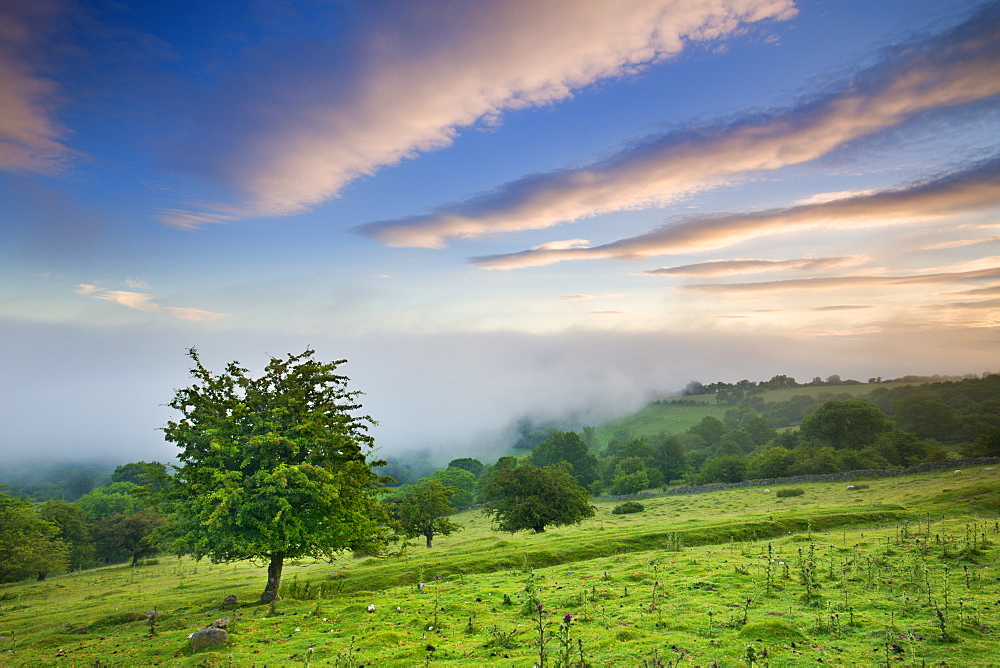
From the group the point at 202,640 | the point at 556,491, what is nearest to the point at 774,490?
the point at 556,491

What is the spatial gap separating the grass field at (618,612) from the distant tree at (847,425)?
257ft

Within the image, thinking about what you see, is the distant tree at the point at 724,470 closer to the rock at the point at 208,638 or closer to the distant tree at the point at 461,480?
the distant tree at the point at 461,480

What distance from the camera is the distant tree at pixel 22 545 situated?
53.9 meters

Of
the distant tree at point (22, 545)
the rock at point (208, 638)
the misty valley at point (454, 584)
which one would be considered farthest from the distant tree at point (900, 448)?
the distant tree at point (22, 545)

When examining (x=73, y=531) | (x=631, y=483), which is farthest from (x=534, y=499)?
(x=73, y=531)

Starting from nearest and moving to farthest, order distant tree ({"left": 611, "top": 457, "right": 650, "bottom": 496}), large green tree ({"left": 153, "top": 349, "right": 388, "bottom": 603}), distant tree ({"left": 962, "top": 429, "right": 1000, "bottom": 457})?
large green tree ({"left": 153, "top": 349, "right": 388, "bottom": 603}) < distant tree ({"left": 962, "top": 429, "right": 1000, "bottom": 457}) < distant tree ({"left": 611, "top": 457, "right": 650, "bottom": 496})

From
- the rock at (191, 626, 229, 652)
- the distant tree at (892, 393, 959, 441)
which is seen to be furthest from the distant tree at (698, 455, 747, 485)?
the rock at (191, 626, 229, 652)

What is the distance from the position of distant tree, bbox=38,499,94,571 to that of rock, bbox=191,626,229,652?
8965cm

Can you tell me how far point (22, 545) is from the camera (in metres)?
56.6

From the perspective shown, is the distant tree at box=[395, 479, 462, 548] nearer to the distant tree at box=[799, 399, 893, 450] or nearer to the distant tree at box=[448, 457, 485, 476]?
the distant tree at box=[799, 399, 893, 450]

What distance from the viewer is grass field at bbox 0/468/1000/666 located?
12953 mm

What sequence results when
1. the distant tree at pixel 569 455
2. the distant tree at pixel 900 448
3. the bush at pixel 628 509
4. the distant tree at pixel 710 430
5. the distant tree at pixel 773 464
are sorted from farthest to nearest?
the distant tree at pixel 710 430 → the distant tree at pixel 569 455 → the distant tree at pixel 773 464 → the distant tree at pixel 900 448 → the bush at pixel 628 509

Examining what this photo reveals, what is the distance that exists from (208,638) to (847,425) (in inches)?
5068

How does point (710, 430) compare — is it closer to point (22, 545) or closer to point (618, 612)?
point (618, 612)
